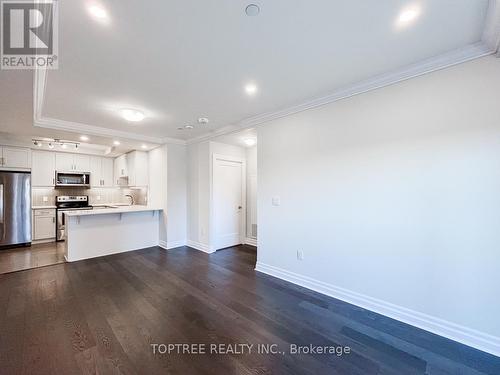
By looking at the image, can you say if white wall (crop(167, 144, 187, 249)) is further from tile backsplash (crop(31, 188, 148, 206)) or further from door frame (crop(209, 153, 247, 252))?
tile backsplash (crop(31, 188, 148, 206))

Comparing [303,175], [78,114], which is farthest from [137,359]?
[78,114]

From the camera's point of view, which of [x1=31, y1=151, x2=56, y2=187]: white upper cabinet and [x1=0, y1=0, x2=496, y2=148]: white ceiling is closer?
[x1=0, y1=0, x2=496, y2=148]: white ceiling

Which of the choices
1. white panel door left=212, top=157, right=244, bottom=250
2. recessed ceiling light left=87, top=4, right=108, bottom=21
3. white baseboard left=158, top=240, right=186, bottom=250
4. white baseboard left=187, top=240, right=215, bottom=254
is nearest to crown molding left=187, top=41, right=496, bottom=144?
white panel door left=212, top=157, right=244, bottom=250

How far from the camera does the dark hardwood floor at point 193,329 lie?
1772mm

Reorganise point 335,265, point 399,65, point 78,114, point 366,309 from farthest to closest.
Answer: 1. point 78,114
2. point 335,265
3. point 366,309
4. point 399,65

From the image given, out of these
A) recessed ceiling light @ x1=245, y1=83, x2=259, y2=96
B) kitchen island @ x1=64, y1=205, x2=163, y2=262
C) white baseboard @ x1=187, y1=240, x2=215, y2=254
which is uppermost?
recessed ceiling light @ x1=245, y1=83, x2=259, y2=96

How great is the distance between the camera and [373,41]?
189 cm

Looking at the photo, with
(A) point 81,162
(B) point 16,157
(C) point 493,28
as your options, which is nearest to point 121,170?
(A) point 81,162

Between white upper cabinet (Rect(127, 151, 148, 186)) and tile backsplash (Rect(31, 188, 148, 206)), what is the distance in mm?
249

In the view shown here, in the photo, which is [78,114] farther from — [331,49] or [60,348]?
[331,49]

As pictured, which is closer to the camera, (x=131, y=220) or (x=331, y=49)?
(x=331, y=49)

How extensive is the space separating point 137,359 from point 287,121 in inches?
129

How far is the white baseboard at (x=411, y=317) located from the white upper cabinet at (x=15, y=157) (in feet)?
21.6

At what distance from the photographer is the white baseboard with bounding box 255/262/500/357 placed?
196 cm
